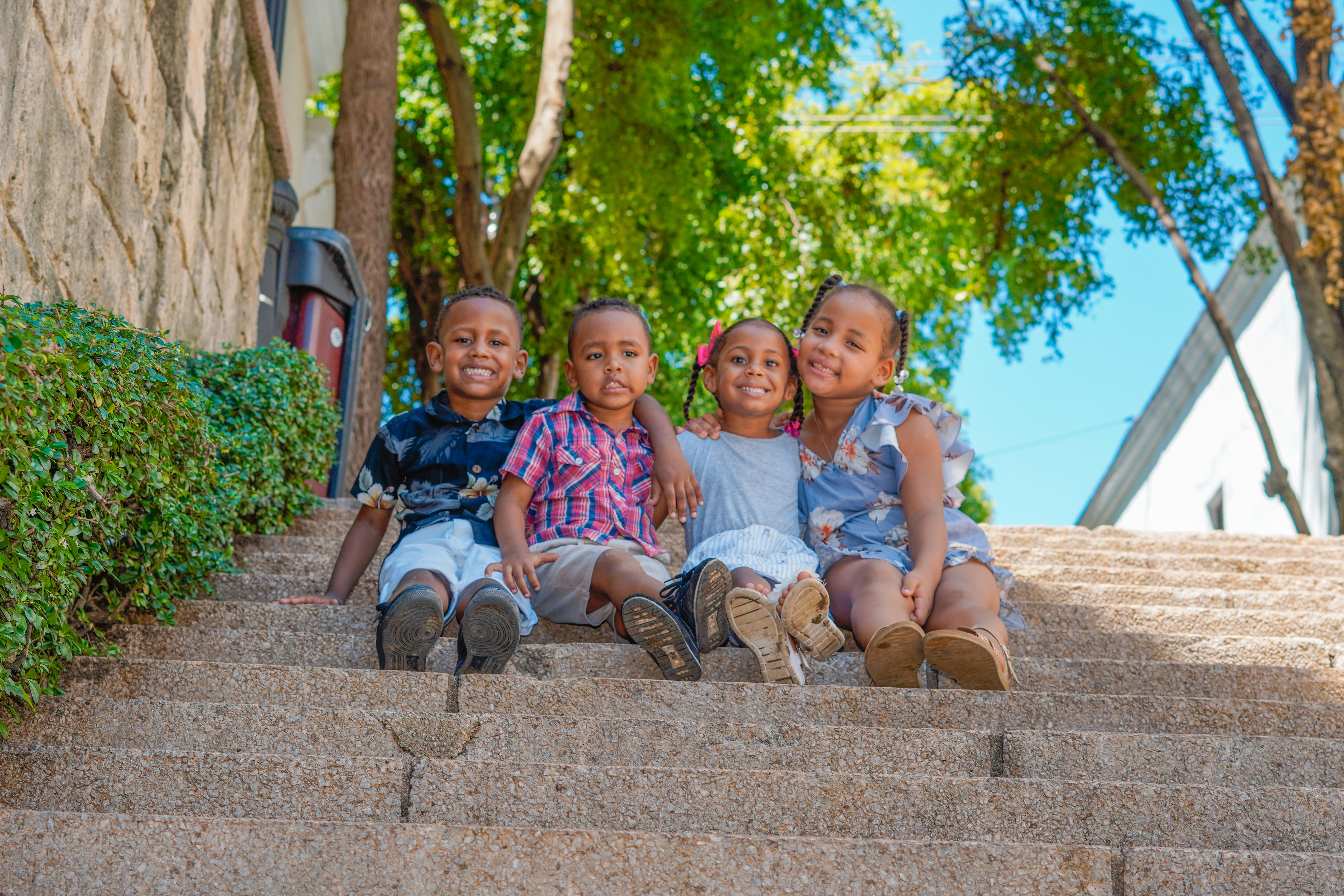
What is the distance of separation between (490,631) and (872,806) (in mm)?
1141

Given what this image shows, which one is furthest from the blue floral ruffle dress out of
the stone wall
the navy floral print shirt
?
the stone wall

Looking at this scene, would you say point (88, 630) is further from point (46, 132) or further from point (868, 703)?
point (868, 703)

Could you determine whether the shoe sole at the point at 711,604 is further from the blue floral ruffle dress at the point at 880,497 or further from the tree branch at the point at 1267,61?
the tree branch at the point at 1267,61

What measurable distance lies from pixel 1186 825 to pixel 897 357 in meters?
2.21

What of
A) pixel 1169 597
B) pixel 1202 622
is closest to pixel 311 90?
pixel 1169 597

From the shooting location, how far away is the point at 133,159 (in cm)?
441

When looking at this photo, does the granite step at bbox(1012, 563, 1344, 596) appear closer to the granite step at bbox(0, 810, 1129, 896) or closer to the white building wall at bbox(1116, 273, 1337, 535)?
the granite step at bbox(0, 810, 1129, 896)

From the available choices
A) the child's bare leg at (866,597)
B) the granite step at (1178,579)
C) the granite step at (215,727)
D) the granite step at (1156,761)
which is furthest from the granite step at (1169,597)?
the granite step at (215,727)

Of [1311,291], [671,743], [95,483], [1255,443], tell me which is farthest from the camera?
[1255,443]

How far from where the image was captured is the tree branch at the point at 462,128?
1096 cm

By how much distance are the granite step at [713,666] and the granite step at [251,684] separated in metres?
0.20

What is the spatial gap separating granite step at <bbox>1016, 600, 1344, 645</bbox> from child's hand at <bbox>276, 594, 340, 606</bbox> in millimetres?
2262

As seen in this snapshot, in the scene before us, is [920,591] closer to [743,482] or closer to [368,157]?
[743,482]

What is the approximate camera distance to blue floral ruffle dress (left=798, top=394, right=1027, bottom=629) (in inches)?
152
